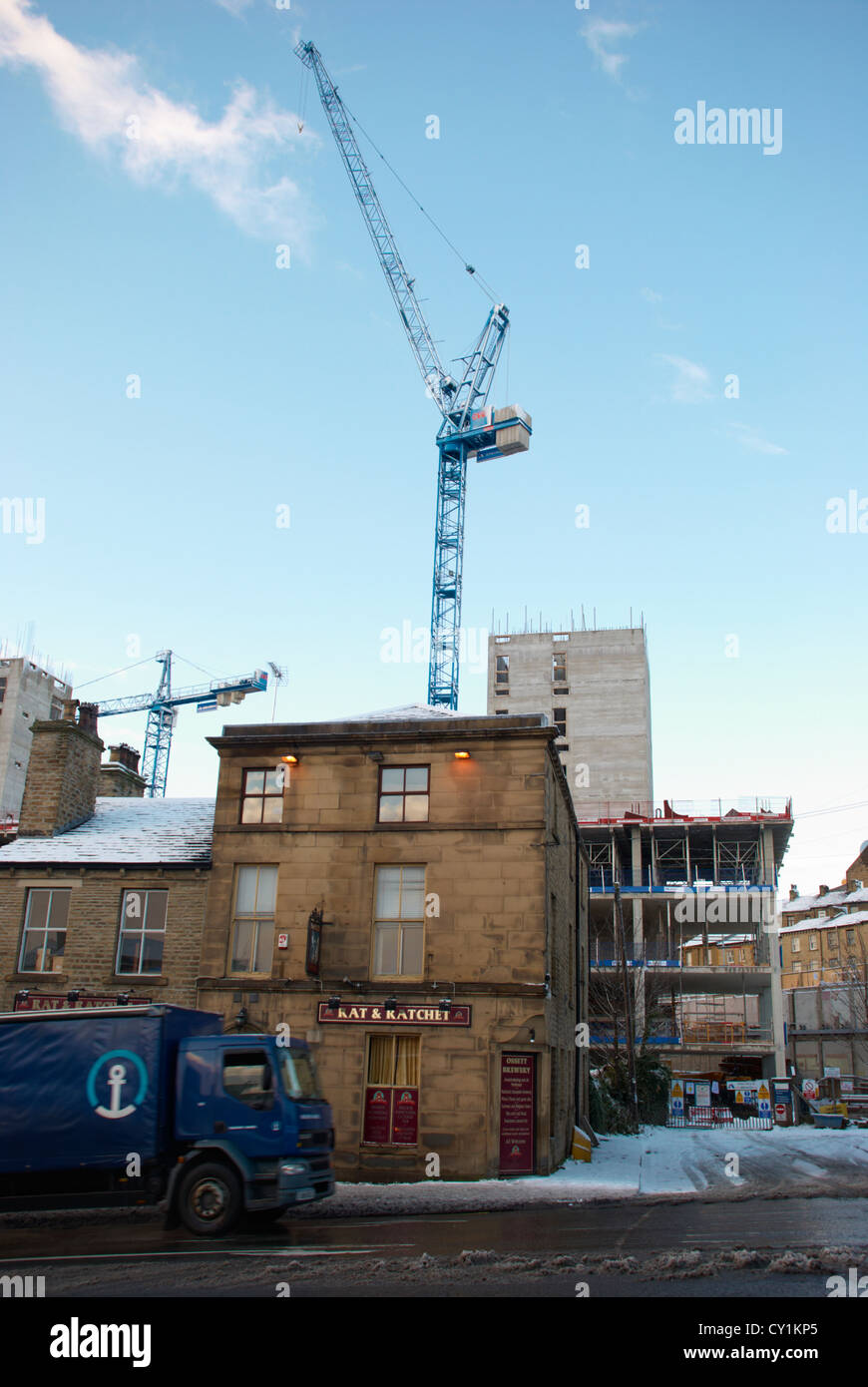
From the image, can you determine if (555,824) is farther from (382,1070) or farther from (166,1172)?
(166,1172)

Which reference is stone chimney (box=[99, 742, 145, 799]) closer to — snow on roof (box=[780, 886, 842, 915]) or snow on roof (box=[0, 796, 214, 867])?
snow on roof (box=[0, 796, 214, 867])

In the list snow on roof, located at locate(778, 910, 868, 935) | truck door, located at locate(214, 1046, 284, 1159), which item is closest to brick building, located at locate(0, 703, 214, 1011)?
truck door, located at locate(214, 1046, 284, 1159)

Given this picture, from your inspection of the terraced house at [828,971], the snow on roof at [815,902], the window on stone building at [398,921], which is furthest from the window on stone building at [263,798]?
the snow on roof at [815,902]

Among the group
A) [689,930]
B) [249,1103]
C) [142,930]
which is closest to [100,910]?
[142,930]

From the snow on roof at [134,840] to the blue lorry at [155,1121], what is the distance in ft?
32.2

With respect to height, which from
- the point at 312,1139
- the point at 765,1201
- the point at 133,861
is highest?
the point at 133,861

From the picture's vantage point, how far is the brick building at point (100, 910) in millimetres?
24516

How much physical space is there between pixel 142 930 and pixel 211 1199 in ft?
38.7

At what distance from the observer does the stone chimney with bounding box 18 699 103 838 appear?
27672 millimetres

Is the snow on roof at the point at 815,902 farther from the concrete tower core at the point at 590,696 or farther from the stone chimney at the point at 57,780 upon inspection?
the stone chimney at the point at 57,780

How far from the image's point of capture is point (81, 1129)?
1456 centimetres
